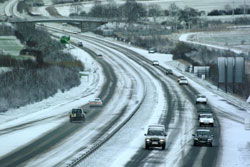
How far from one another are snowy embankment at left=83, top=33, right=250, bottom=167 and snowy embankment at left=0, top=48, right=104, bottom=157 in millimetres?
16634

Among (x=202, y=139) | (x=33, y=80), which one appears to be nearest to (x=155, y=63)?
(x=33, y=80)

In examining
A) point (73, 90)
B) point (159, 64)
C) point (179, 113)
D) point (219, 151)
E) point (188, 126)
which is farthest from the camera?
point (159, 64)

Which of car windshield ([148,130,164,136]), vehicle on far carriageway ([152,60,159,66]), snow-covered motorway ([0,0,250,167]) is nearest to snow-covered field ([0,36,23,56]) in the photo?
snow-covered motorway ([0,0,250,167])

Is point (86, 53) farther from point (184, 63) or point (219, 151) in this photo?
point (219, 151)

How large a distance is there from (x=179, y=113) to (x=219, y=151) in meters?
30.4

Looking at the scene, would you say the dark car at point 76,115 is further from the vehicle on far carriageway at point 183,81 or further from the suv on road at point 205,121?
the vehicle on far carriageway at point 183,81

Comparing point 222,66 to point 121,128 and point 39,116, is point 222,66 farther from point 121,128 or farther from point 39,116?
point 39,116

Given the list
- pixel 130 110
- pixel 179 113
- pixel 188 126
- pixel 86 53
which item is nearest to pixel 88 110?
pixel 130 110

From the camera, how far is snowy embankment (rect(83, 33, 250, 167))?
169 ft

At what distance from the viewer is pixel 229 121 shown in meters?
77.4

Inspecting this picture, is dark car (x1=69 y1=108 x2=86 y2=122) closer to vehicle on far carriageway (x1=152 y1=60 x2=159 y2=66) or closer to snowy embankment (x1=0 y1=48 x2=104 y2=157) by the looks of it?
snowy embankment (x1=0 y1=48 x2=104 y2=157)

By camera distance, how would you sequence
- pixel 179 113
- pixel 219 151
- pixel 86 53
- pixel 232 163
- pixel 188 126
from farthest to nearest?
1. pixel 86 53
2. pixel 179 113
3. pixel 188 126
4. pixel 219 151
5. pixel 232 163

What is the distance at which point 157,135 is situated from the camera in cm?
5447

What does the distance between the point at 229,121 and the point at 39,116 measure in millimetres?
21392
